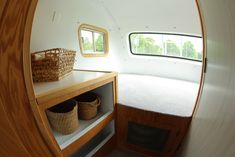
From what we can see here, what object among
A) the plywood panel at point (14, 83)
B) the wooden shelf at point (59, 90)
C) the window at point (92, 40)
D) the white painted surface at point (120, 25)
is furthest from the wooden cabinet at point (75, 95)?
the window at point (92, 40)

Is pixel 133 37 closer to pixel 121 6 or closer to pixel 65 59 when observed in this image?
pixel 121 6

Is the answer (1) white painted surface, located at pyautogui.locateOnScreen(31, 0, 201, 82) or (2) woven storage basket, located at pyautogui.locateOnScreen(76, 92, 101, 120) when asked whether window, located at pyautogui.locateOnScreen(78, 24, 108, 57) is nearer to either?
(1) white painted surface, located at pyautogui.locateOnScreen(31, 0, 201, 82)

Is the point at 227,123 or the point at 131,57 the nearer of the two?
the point at 227,123

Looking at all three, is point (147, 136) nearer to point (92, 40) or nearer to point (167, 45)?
point (92, 40)

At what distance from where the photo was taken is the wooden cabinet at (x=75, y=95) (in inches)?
31.7

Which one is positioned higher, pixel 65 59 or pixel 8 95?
pixel 65 59

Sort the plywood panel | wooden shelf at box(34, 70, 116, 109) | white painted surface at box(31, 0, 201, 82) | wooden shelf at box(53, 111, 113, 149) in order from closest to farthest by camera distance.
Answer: the plywood panel → wooden shelf at box(34, 70, 116, 109) → wooden shelf at box(53, 111, 113, 149) → white painted surface at box(31, 0, 201, 82)

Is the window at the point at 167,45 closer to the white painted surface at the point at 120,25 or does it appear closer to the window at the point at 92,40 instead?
the white painted surface at the point at 120,25

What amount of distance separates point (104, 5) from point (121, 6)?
292mm

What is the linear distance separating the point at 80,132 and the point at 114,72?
2.07 ft

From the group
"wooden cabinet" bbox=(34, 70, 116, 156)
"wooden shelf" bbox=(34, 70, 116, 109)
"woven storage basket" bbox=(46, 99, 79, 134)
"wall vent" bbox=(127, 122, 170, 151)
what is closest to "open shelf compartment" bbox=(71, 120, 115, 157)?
"wooden cabinet" bbox=(34, 70, 116, 156)

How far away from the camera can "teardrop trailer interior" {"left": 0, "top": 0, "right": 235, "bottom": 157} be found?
87cm

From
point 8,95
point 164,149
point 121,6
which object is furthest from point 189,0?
point 8,95

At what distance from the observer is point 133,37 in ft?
9.90
